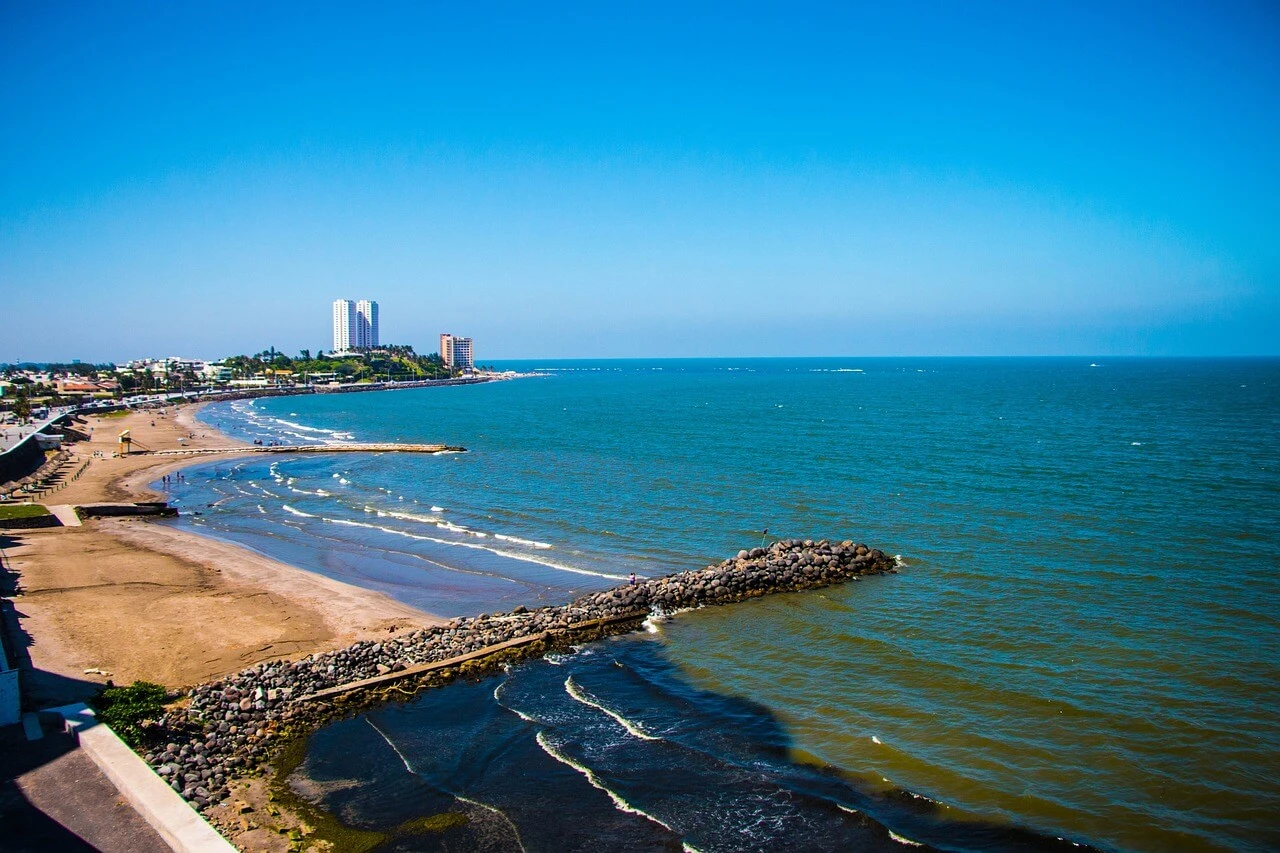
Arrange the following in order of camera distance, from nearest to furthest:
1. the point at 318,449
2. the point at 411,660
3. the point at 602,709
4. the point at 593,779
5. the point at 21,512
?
the point at 593,779 → the point at 602,709 → the point at 411,660 → the point at 21,512 → the point at 318,449

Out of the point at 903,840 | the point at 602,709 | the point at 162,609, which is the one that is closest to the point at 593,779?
the point at 602,709

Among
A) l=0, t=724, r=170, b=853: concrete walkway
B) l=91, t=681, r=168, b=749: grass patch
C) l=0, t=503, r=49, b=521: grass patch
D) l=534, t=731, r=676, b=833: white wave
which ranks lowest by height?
l=534, t=731, r=676, b=833: white wave

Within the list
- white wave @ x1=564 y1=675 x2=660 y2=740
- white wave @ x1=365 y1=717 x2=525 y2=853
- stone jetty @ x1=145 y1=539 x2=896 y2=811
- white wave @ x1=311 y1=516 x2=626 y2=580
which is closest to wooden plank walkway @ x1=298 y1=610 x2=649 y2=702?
stone jetty @ x1=145 y1=539 x2=896 y2=811

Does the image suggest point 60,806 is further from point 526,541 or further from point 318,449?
point 318,449

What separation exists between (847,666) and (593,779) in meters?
9.37

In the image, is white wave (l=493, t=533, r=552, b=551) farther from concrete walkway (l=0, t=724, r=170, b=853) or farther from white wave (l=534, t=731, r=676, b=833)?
concrete walkway (l=0, t=724, r=170, b=853)

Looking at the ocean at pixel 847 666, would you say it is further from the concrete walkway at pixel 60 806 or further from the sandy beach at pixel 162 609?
the concrete walkway at pixel 60 806

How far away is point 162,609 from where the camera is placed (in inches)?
1075

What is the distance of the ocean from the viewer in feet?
49.7

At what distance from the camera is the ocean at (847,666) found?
15.1m

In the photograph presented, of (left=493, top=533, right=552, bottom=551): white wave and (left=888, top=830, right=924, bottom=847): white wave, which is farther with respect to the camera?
(left=493, top=533, right=552, bottom=551): white wave

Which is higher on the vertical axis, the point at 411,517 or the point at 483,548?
the point at 483,548

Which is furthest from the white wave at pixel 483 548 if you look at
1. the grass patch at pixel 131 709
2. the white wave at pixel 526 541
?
the grass patch at pixel 131 709

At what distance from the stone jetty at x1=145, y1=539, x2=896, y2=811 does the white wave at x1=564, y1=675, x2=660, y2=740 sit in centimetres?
239
